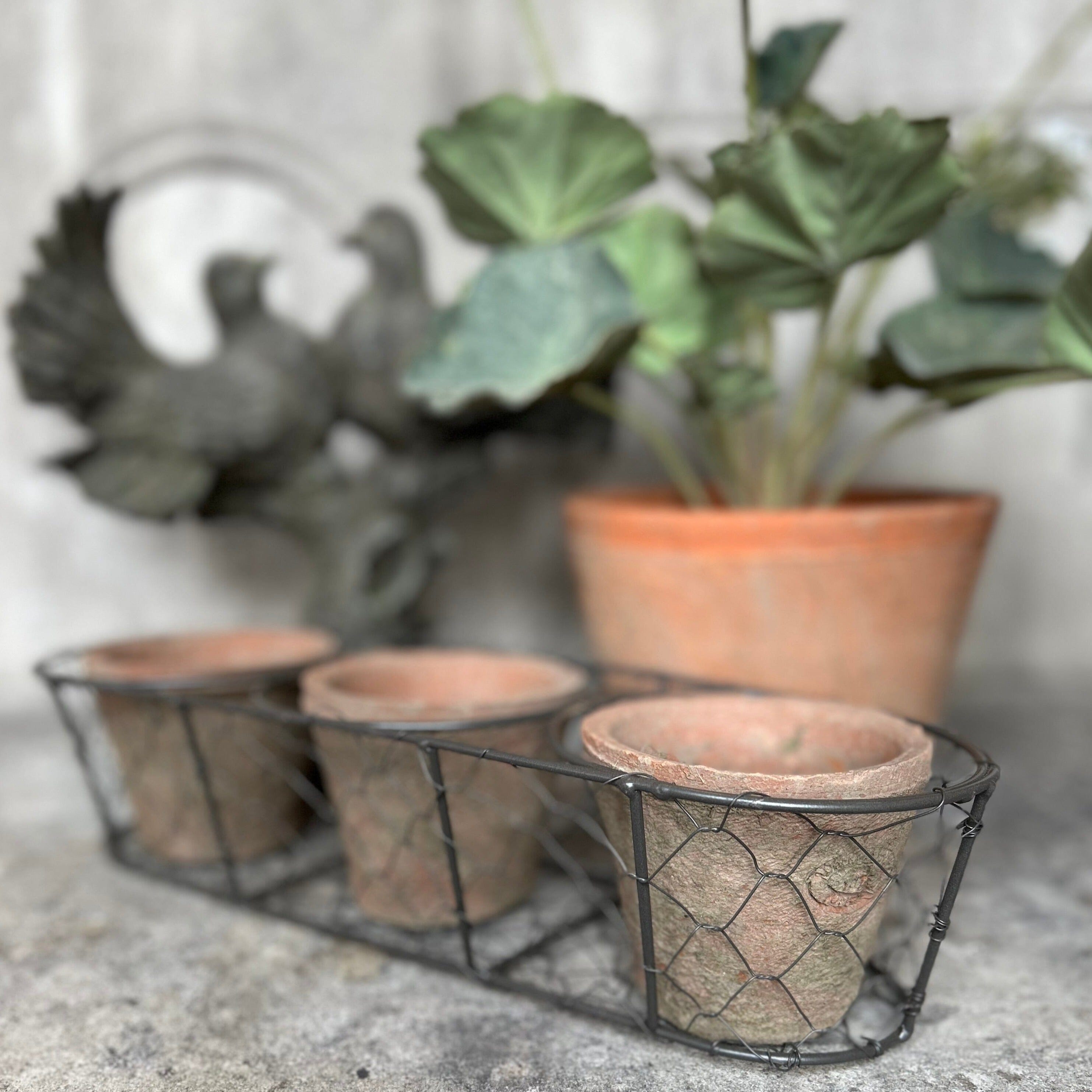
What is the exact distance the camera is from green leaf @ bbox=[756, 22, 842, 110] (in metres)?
0.87

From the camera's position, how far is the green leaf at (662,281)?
3.17 ft

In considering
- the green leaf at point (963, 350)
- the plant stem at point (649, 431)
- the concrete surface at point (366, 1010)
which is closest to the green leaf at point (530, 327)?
the plant stem at point (649, 431)

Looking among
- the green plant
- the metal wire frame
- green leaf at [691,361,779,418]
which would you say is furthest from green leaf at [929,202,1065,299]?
the metal wire frame

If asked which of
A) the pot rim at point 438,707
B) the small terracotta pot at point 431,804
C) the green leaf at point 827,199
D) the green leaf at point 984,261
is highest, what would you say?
the green leaf at point 827,199

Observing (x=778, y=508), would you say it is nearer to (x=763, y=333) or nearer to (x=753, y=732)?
(x=763, y=333)

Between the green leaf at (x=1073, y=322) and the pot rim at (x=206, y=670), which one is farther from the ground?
the green leaf at (x=1073, y=322)

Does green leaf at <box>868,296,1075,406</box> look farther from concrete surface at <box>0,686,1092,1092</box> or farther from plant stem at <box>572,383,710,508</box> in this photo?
concrete surface at <box>0,686,1092,1092</box>

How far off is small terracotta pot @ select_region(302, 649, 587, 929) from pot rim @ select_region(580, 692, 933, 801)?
10 cm

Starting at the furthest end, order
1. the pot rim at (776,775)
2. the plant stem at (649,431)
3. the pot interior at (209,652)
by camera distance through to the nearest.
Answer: the plant stem at (649,431), the pot interior at (209,652), the pot rim at (776,775)

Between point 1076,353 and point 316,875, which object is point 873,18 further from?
point 316,875

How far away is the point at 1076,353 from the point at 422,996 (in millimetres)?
642

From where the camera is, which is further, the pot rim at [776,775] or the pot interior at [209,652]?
the pot interior at [209,652]

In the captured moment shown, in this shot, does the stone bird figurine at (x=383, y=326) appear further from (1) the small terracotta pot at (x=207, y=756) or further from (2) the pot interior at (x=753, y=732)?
(2) the pot interior at (x=753, y=732)

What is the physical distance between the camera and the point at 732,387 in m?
0.92
